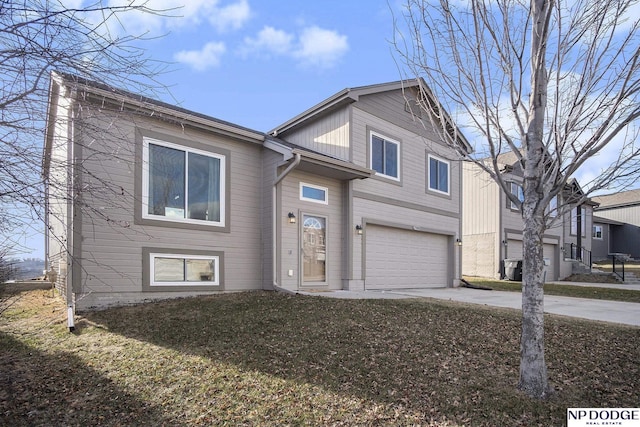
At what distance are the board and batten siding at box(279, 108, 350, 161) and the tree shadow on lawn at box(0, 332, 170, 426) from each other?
7.75 m

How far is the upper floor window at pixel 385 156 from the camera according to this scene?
37.7 ft

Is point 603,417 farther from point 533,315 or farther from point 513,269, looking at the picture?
point 513,269

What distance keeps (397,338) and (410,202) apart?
739 centimetres

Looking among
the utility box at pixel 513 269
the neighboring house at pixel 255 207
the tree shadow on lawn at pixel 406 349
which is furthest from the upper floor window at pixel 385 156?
the utility box at pixel 513 269

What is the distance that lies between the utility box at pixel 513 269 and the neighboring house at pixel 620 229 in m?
17.2

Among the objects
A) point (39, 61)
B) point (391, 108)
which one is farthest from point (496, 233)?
point (39, 61)

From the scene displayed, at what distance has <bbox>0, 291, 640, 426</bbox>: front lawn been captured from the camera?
3.79 m

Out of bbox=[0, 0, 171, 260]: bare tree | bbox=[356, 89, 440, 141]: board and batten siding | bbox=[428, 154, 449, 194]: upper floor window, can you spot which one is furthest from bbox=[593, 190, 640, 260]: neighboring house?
bbox=[0, 0, 171, 260]: bare tree

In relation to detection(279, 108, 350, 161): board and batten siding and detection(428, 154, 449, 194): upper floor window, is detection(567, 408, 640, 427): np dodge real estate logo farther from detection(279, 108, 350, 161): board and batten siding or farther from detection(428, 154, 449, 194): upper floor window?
detection(428, 154, 449, 194): upper floor window

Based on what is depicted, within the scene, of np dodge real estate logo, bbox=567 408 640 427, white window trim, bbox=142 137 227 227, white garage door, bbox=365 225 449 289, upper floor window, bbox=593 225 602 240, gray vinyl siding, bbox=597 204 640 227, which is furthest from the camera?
gray vinyl siding, bbox=597 204 640 227

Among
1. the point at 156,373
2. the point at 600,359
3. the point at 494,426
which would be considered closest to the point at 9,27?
the point at 156,373

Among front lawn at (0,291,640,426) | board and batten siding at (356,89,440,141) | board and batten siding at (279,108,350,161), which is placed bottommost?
front lawn at (0,291,640,426)

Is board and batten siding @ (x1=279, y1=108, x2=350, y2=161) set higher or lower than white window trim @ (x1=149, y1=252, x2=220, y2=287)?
higher

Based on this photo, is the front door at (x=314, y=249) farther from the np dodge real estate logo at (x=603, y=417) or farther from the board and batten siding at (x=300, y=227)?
the np dodge real estate logo at (x=603, y=417)
